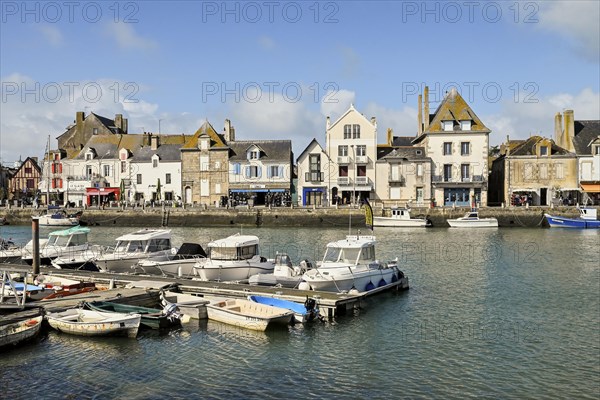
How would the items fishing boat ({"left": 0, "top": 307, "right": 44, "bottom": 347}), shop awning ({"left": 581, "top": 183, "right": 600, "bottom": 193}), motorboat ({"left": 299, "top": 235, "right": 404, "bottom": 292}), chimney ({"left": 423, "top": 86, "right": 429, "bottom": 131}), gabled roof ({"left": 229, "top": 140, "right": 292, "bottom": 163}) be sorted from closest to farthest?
fishing boat ({"left": 0, "top": 307, "right": 44, "bottom": 347}) < motorboat ({"left": 299, "top": 235, "right": 404, "bottom": 292}) < shop awning ({"left": 581, "top": 183, "right": 600, "bottom": 193}) < gabled roof ({"left": 229, "top": 140, "right": 292, "bottom": 163}) < chimney ({"left": 423, "top": 86, "right": 429, "bottom": 131})

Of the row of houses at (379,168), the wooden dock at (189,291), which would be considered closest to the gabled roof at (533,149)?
the row of houses at (379,168)

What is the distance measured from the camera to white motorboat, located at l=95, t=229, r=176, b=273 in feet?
104

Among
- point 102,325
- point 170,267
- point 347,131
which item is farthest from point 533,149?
point 102,325

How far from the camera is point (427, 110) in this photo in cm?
7675

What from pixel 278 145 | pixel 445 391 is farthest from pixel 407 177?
pixel 445 391

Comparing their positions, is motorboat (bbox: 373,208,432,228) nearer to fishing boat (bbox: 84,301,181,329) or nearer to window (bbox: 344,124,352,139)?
window (bbox: 344,124,352,139)

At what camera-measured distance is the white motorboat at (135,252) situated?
31.7 meters

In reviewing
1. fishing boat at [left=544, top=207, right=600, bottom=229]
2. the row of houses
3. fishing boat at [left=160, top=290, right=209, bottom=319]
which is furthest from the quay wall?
fishing boat at [left=160, top=290, right=209, bottom=319]

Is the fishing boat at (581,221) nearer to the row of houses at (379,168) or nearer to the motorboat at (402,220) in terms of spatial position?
the row of houses at (379,168)

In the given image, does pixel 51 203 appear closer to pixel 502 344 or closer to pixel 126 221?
pixel 126 221

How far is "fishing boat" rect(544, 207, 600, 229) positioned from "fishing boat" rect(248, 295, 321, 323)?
46953 mm

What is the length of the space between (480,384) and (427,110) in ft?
206

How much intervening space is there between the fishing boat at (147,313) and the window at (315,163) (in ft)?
173

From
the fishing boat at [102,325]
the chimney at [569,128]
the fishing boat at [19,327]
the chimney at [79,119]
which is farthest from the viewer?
the chimney at [79,119]
